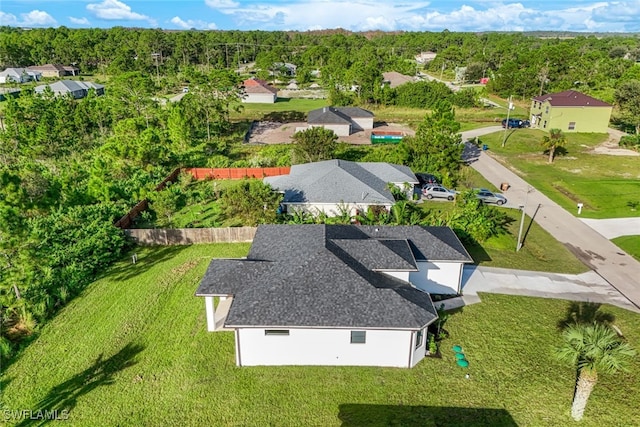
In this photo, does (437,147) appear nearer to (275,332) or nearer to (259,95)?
(275,332)

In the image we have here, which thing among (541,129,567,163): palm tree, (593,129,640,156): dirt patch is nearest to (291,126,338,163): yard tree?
(541,129,567,163): palm tree

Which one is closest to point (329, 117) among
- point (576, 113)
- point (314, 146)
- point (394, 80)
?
point (314, 146)

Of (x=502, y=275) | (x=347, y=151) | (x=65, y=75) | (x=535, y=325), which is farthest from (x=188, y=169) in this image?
(x=65, y=75)

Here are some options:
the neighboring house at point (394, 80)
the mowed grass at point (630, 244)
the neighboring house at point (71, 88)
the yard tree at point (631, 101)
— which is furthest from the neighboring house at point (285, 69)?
the mowed grass at point (630, 244)

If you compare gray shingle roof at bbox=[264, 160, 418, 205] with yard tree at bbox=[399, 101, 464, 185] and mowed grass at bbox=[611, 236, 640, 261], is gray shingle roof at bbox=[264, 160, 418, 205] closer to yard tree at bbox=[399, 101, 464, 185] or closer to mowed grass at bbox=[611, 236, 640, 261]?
yard tree at bbox=[399, 101, 464, 185]

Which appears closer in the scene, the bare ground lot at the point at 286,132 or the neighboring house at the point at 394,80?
the bare ground lot at the point at 286,132

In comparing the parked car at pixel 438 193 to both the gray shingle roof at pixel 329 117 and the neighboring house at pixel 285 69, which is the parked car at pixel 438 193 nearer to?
the gray shingle roof at pixel 329 117
